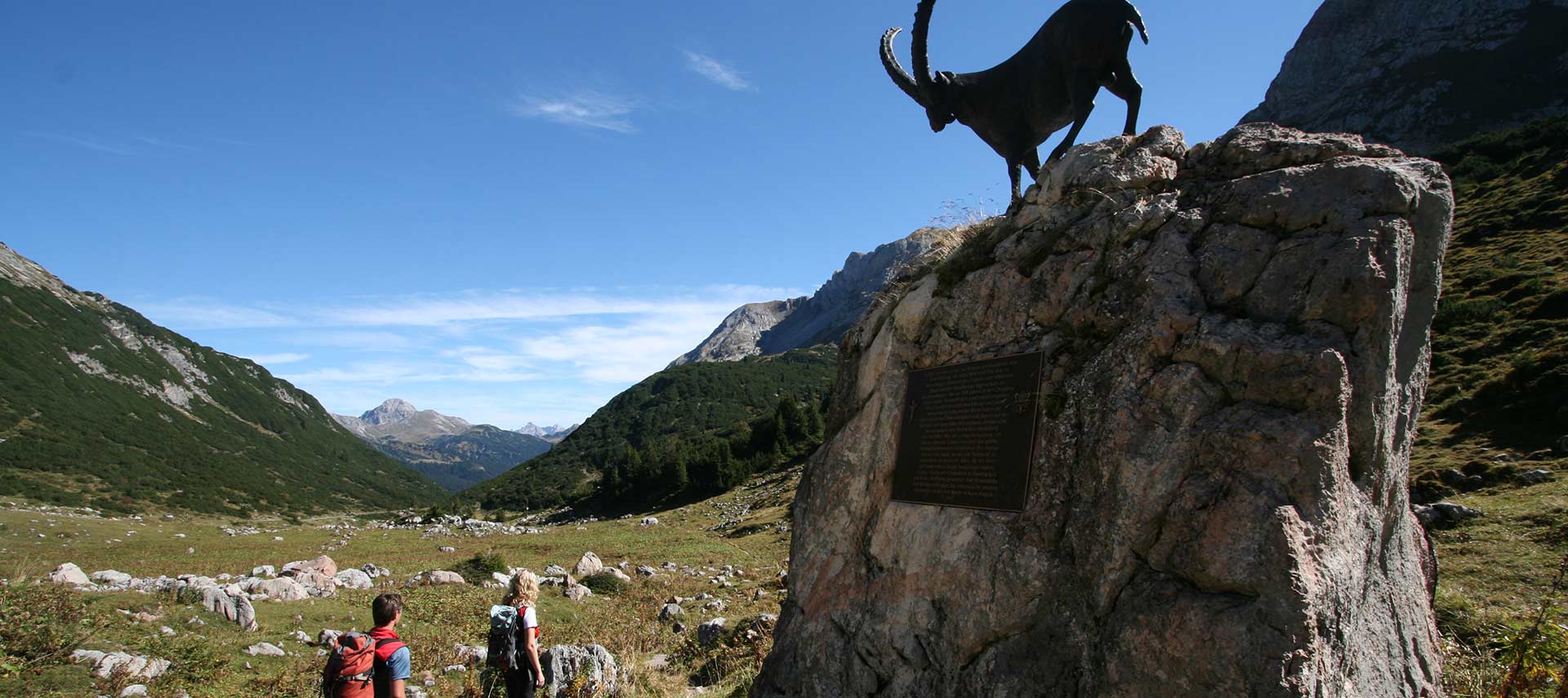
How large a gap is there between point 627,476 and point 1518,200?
73.3 meters

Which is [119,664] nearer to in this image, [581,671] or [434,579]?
[581,671]

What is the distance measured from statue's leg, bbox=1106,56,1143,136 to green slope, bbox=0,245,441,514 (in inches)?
2822

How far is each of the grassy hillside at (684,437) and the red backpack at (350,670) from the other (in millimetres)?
56286

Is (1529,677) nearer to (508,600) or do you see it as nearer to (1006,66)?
(1006,66)

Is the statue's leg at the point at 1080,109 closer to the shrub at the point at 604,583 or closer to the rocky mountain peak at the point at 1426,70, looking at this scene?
the shrub at the point at 604,583

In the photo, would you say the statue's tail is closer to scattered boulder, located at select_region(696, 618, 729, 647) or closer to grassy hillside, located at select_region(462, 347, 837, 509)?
scattered boulder, located at select_region(696, 618, 729, 647)

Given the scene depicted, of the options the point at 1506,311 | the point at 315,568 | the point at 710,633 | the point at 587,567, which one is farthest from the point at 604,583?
the point at 1506,311

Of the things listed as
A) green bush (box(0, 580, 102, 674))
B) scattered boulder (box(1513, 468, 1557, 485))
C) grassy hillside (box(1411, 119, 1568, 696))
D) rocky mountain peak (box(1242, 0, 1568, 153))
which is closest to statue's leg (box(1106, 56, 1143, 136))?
grassy hillside (box(1411, 119, 1568, 696))

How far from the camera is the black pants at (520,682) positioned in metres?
6.30

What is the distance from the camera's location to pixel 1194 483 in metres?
4.18

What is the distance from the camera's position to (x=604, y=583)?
19453 millimetres

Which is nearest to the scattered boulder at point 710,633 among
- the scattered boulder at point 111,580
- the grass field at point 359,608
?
the grass field at point 359,608

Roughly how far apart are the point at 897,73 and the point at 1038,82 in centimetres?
168

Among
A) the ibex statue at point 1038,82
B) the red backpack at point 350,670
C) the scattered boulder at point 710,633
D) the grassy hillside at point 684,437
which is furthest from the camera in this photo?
the grassy hillside at point 684,437
